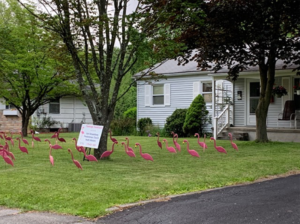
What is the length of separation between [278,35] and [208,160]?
5.26 meters

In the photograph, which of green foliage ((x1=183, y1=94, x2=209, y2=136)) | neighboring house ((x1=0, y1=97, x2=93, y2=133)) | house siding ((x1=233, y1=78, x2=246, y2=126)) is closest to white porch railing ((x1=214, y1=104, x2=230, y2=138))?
house siding ((x1=233, y1=78, x2=246, y2=126))

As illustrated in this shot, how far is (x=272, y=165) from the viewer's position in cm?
946

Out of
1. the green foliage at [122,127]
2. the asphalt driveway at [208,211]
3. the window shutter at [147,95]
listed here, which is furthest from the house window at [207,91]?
the asphalt driveway at [208,211]

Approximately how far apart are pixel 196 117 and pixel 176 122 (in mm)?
1308

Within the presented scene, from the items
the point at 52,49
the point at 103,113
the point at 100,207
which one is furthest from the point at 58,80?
the point at 100,207

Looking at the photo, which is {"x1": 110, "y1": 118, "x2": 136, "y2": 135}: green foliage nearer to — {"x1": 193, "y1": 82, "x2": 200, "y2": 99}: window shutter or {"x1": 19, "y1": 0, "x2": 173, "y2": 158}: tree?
{"x1": 193, "y1": 82, "x2": 200, "y2": 99}: window shutter

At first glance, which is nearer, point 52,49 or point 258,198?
point 258,198

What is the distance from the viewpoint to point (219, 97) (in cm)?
2041

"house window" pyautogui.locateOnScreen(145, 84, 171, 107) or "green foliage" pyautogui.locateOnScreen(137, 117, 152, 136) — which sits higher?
"house window" pyautogui.locateOnScreen(145, 84, 171, 107)

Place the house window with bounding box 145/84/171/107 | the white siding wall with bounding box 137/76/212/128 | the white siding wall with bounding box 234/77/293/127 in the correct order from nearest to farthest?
the white siding wall with bounding box 234/77/293/127
the white siding wall with bounding box 137/76/212/128
the house window with bounding box 145/84/171/107

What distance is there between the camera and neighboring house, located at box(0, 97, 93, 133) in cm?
3058

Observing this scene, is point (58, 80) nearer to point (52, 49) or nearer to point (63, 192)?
point (52, 49)

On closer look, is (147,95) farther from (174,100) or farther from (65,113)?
(65,113)

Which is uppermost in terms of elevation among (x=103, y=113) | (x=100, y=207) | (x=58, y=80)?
(x=58, y=80)
